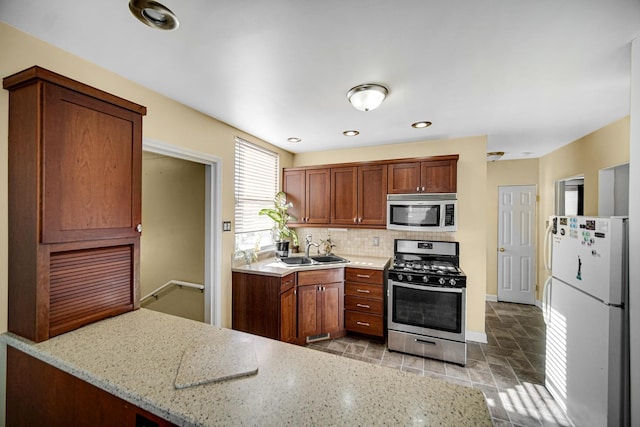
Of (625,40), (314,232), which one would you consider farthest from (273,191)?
(625,40)

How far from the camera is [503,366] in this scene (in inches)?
103

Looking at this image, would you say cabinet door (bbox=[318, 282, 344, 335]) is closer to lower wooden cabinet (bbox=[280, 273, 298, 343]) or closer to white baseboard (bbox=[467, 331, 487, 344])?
lower wooden cabinet (bbox=[280, 273, 298, 343])

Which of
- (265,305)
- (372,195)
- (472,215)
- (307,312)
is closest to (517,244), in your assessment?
(472,215)

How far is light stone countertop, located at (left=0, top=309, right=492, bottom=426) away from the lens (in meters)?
0.76

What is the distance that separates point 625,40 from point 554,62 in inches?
11.1

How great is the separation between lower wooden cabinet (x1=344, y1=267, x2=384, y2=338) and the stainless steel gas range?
14cm

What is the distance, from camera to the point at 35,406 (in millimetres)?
1204

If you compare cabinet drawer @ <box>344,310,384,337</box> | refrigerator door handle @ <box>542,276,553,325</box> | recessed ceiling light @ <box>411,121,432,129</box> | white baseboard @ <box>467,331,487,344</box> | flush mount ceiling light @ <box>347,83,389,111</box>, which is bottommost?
white baseboard @ <box>467,331,487,344</box>

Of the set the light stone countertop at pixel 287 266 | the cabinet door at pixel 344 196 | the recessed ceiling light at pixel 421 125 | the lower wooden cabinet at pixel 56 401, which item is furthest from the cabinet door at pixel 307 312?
the recessed ceiling light at pixel 421 125

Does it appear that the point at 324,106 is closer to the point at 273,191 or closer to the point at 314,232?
the point at 273,191

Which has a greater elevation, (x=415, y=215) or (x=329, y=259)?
(x=415, y=215)

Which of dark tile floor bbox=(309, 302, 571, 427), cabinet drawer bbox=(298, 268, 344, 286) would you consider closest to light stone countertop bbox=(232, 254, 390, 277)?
cabinet drawer bbox=(298, 268, 344, 286)

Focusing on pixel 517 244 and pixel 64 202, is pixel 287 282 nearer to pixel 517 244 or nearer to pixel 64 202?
pixel 64 202

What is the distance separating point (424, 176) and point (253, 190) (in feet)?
6.98
